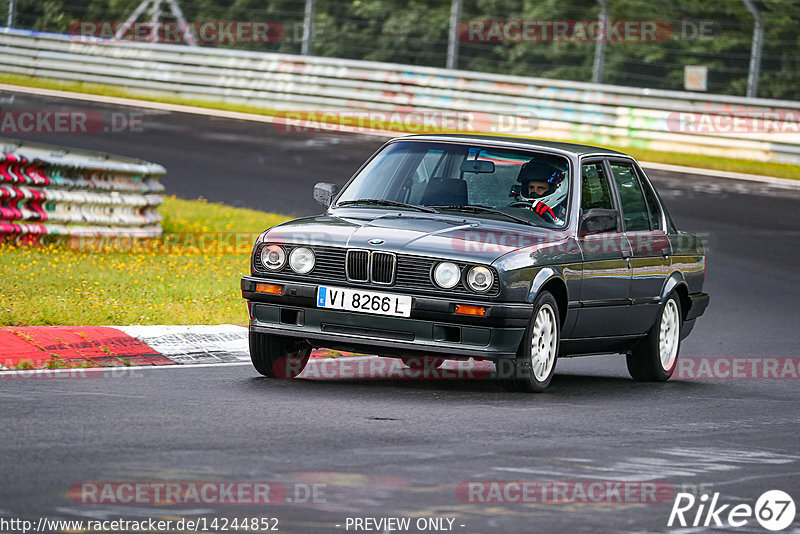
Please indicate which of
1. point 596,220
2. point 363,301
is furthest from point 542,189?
point 363,301

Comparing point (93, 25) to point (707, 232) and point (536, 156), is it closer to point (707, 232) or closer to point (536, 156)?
point (707, 232)

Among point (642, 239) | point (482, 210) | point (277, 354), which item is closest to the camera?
point (277, 354)

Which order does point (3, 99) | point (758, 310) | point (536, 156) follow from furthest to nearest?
point (3, 99), point (758, 310), point (536, 156)

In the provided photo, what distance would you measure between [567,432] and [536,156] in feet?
8.98

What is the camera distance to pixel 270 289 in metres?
8.72

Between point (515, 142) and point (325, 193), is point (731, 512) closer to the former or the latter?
point (515, 142)

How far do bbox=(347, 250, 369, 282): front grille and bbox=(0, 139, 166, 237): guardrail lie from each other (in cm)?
633

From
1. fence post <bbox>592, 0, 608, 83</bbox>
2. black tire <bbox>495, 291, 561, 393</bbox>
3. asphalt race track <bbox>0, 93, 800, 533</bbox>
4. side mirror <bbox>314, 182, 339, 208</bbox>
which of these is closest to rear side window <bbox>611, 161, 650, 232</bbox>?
asphalt race track <bbox>0, 93, 800, 533</bbox>

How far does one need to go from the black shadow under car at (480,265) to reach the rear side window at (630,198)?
17mm

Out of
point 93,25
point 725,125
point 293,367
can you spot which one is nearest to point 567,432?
point 293,367

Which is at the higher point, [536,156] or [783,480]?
[536,156]

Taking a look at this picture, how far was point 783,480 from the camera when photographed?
650cm

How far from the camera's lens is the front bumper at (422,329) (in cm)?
833

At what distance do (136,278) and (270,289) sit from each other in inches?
169
